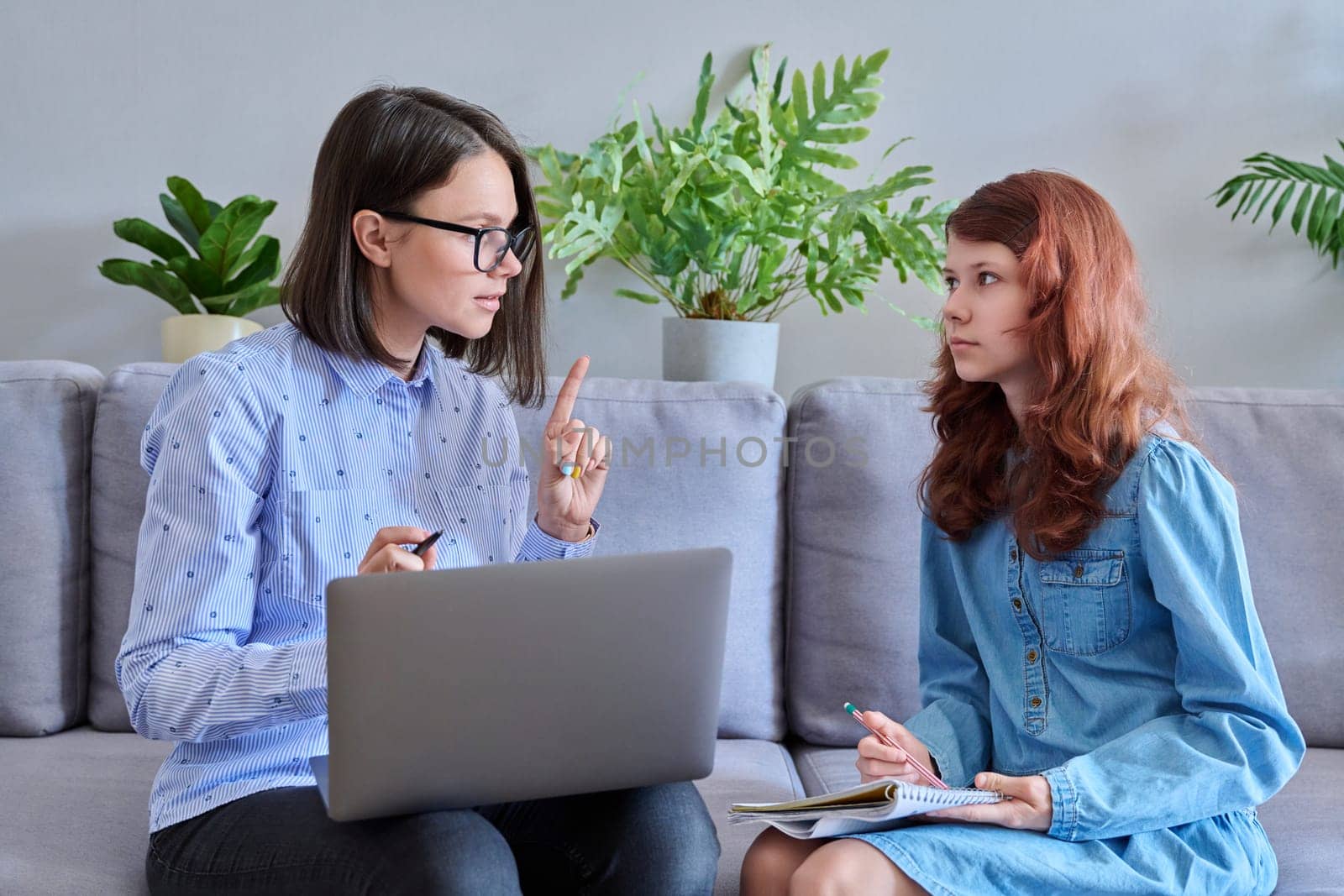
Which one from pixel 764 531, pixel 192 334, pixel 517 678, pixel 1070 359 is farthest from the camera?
pixel 192 334

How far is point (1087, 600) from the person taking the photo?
123 centimetres

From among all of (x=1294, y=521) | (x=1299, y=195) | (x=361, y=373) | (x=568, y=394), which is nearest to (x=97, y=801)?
(x=361, y=373)

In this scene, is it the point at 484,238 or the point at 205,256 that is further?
the point at 205,256

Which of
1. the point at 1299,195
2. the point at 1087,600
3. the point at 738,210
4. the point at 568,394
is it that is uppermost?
the point at 1299,195

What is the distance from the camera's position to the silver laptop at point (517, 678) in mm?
855

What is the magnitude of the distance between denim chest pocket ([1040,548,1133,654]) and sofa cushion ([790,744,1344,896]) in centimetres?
30

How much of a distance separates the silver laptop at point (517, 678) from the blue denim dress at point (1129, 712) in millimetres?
276

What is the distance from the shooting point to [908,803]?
3.22ft

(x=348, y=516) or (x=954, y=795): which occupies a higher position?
(x=348, y=516)

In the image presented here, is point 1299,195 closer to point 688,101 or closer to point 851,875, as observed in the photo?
point 688,101

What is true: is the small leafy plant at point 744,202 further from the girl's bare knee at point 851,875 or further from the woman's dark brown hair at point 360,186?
the girl's bare knee at point 851,875

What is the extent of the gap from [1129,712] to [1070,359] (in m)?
0.37

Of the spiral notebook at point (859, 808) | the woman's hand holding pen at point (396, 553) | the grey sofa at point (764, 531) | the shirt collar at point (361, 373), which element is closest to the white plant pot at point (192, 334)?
the grey sofa at point (764, 531)

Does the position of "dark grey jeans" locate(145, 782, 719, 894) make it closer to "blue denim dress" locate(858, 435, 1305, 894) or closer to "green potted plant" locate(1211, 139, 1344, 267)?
"blue denim dress" locate(858, 435, 1305, 894)
